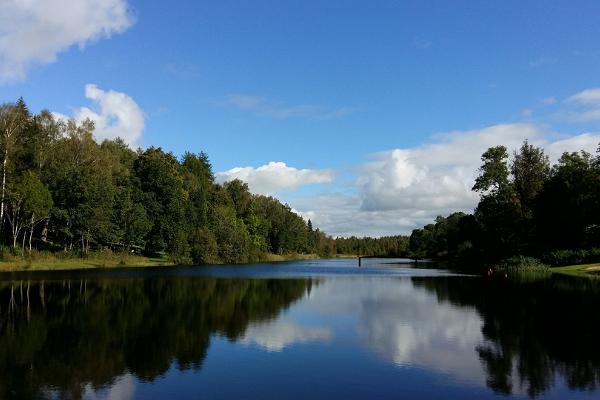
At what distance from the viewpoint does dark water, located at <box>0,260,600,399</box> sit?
47.1ft

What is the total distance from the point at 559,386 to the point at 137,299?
2768 centimetres

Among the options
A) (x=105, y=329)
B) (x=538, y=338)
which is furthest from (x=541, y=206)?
(x=105, y=329)

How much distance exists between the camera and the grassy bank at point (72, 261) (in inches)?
2511

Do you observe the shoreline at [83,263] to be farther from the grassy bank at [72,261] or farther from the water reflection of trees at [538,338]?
the water reflection of trees at [538,338]

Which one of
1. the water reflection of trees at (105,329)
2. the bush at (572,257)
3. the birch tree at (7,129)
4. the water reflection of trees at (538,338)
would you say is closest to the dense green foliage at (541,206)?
the bush at (572,257)

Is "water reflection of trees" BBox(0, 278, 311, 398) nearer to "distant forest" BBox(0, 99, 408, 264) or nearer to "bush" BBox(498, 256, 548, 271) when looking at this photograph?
"distant forest" BBox(0, 99, 408, 264)

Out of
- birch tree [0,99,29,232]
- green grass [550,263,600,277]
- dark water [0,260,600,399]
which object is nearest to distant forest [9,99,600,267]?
birch tree [0,99,29,232]

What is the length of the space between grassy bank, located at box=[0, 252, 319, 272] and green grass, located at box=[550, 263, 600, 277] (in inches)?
2532

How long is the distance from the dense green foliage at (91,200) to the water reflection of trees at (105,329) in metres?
35.4

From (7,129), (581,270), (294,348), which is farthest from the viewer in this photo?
(7,129)

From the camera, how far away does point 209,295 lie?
39312mm

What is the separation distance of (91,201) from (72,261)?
999cm

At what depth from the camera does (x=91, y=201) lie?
79125 mm

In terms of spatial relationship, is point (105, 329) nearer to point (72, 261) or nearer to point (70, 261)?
point (70, 261)
